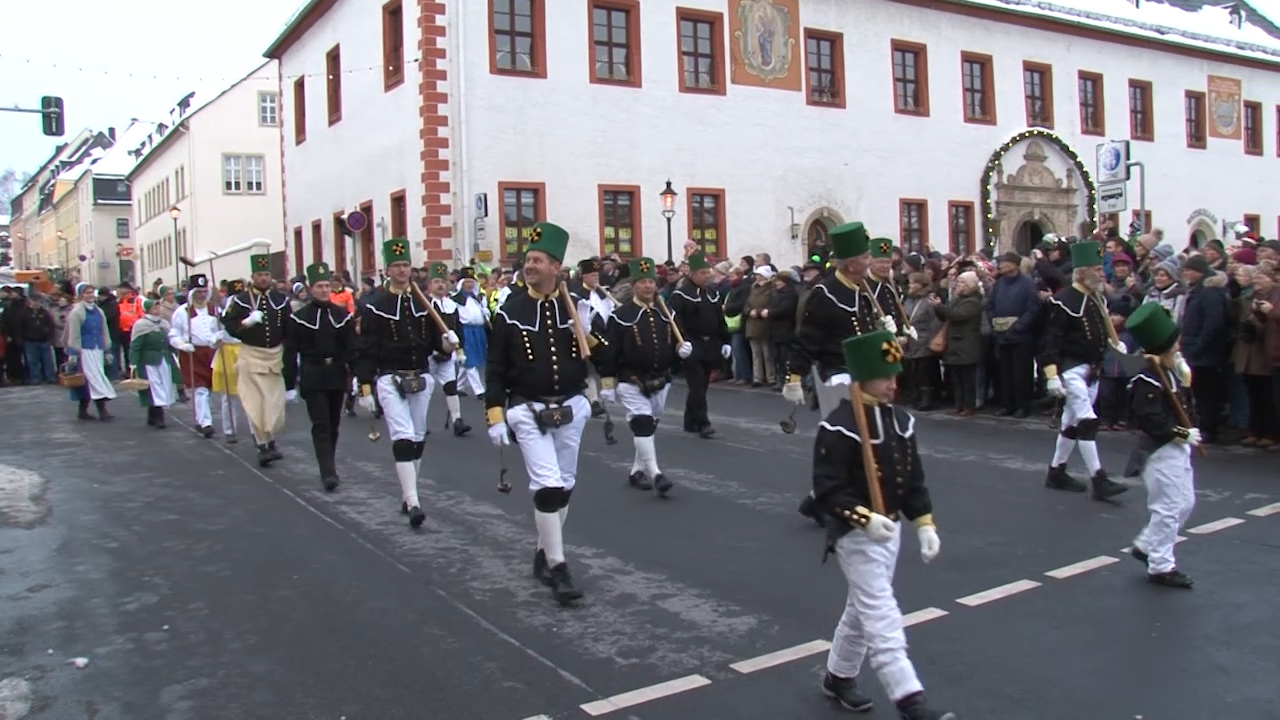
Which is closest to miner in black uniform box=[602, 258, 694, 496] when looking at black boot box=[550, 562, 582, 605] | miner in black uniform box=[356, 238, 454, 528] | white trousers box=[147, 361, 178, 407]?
miner in black uniform box=[356, 238, 454, 528]

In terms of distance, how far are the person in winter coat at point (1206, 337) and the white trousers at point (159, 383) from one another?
40.3 ft

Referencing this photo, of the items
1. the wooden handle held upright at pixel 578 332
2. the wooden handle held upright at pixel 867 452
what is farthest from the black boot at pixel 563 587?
the wooden handle held upright at pixel 867 452

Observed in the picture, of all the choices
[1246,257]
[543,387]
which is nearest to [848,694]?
[543,387]

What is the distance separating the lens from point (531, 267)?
689cm

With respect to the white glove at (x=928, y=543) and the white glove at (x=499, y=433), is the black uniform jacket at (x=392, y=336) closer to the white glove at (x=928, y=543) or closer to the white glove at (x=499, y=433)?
the white glove at (x=499, y=433)

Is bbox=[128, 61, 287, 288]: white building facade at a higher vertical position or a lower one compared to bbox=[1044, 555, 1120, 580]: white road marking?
higher

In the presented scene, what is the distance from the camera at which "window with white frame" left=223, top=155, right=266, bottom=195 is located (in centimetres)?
5562

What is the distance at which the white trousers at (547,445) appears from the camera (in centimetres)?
671

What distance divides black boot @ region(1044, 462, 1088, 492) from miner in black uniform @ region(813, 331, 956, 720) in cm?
510

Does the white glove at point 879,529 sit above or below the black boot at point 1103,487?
above

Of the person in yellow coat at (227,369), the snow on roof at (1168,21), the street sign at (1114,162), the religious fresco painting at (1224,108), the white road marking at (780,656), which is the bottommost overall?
the white road marking at (780,656)

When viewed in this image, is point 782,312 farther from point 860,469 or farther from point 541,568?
point 860,469

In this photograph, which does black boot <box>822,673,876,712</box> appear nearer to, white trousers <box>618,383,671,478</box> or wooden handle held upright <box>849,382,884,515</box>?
wooden handle held upright <box>849,382,884,515</box>

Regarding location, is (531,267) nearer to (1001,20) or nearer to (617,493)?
(617,493)
